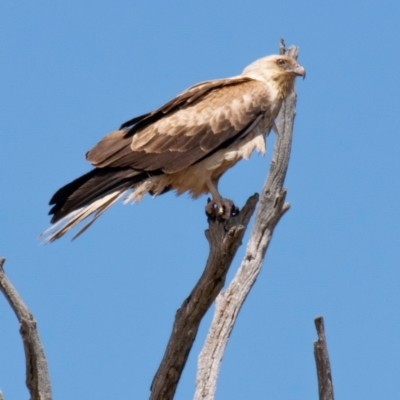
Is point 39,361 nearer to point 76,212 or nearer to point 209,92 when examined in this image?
point 76,212

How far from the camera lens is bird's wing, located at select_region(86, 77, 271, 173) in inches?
293

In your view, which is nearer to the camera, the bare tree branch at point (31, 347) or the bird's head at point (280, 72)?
the bare tree branch at point (31, 347)

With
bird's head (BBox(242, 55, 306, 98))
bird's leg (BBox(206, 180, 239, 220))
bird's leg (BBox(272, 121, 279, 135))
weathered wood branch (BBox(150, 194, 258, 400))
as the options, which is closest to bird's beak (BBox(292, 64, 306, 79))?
bird's head (BBox(242, 55, 306, 98))

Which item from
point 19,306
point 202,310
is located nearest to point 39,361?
point 19,306

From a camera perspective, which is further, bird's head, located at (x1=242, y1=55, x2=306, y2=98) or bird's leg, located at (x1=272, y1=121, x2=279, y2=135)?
bird's head, located at (x1=242, y1=55, x2=306, y2=98)

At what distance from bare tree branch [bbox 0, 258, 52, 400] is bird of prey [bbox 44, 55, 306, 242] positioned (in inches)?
66.8

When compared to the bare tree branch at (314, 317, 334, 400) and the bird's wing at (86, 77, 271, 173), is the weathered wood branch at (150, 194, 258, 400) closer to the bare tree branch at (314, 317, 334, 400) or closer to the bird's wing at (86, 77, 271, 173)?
the bare tree branch at (314, 317, 334, 400)

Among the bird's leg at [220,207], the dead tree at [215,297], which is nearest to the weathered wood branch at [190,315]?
the dead tree at [215,297]

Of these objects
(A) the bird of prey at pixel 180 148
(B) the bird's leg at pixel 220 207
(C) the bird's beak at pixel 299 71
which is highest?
(C) the bird's beak at pixel 299 71

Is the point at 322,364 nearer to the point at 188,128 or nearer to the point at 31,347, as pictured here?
the point at 31,347

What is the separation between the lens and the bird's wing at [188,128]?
7434 mm

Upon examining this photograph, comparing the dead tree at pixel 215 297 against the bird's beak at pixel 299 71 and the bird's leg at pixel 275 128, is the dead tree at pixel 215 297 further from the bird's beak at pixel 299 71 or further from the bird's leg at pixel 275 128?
the bird's beak at pixel 299 71

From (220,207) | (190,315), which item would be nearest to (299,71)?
(220,207)

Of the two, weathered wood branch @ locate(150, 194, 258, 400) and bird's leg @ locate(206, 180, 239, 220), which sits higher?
bird's leg @ locate(206, 180, 239, 220)
